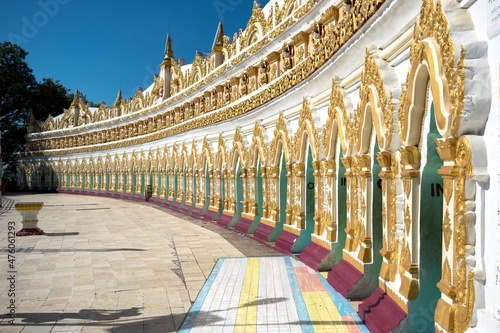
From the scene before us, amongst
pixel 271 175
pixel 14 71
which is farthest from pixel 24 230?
pixel 14 71

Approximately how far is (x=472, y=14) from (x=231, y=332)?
3.98m

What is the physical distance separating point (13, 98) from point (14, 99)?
146 mm

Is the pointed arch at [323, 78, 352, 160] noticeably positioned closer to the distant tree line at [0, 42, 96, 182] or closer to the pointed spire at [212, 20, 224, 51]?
the pointed spire at [212, 20, 224, 51]

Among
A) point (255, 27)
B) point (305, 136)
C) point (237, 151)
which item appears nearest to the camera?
point (305, 136)

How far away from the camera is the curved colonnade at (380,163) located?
3461 millimetres

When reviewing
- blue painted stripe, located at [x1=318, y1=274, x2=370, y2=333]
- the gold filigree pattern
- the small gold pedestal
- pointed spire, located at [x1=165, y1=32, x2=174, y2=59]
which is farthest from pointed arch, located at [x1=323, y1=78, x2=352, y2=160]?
pointed spire, located at [x1=165, y1=32, x2=174, y2=59]

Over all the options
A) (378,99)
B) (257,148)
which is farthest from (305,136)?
(378,99)

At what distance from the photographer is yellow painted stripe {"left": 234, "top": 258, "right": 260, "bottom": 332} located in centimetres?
549

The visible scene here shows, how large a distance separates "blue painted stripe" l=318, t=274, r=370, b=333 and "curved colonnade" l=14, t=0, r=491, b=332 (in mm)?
101

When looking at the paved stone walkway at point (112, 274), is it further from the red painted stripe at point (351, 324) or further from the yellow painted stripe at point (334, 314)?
the red painted stripe at point (351, 324)

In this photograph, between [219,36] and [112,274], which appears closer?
[112,274]

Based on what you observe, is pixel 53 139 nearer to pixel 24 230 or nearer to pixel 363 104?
pixel 24 230

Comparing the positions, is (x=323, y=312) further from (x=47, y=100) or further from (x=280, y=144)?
(x=47, y=100)

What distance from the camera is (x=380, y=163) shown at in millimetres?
5496
